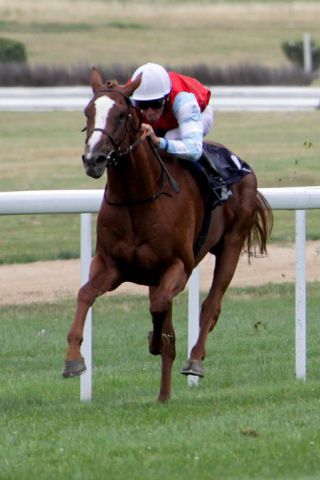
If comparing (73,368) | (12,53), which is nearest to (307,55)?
(12,53)

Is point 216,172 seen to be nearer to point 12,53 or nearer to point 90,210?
point 90,210

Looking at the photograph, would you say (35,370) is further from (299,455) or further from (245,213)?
(299,455)

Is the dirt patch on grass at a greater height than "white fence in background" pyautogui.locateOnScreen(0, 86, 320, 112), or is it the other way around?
the dirt patch on grass

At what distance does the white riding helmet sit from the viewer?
7.50m

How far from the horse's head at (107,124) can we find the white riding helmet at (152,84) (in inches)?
11.0

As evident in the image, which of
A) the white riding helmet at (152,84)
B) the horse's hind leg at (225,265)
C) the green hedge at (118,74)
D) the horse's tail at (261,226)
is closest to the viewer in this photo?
the white riding helmet at (152,84)

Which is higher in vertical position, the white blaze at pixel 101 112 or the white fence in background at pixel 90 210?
the white blaze at pixel 101 112

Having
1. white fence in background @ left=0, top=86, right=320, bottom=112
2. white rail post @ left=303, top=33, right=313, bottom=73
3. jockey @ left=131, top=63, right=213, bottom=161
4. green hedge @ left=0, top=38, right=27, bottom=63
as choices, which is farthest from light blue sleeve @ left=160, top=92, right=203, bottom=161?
green hedge @ left=0, top=38, right=27, bottom=63

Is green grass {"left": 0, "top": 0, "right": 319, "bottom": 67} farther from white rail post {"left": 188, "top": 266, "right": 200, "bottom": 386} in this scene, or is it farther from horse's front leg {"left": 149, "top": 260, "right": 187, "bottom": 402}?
horse's front leg {"left": 149, "top": 260, "right": 187, "bottom": 402}

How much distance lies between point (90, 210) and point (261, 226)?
118cm

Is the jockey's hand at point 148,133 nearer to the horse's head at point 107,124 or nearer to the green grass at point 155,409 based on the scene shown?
the horse's head at point 107,124

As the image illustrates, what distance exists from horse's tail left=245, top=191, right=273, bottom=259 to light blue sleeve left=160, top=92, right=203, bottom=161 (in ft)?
3.70

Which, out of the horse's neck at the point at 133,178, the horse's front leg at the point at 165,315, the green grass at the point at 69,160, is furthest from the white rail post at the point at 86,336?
the green grass at the point at 69,160

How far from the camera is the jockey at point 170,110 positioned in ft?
24.6
